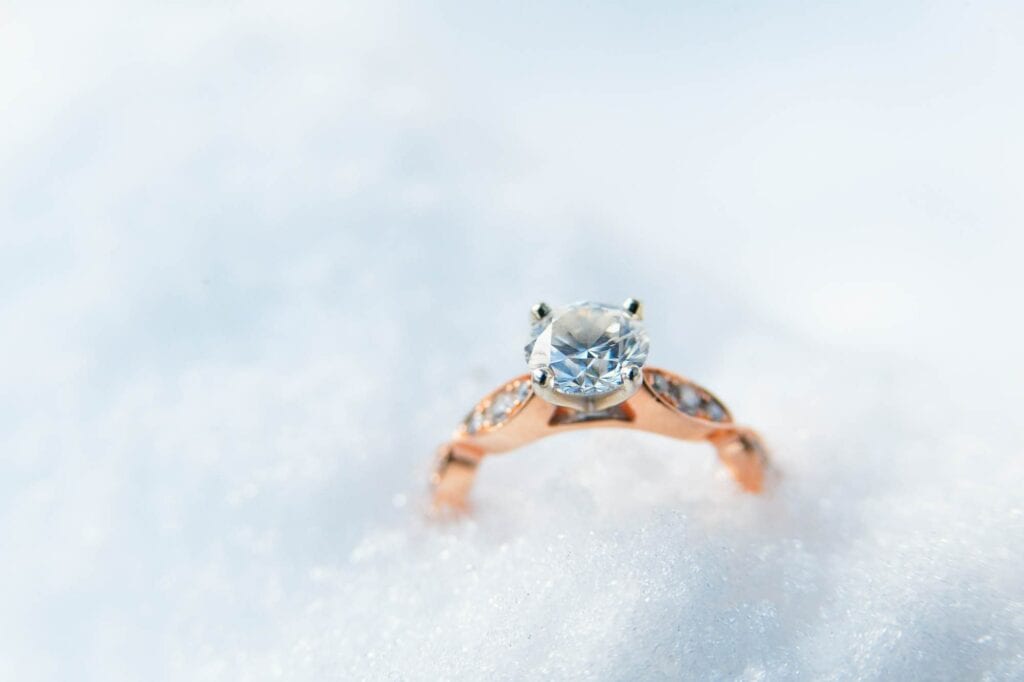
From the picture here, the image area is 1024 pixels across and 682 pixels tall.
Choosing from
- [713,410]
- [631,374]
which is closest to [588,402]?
[631,374]

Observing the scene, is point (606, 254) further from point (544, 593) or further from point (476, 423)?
point (544, 593)

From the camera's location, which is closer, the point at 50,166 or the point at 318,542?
the point at 318,542

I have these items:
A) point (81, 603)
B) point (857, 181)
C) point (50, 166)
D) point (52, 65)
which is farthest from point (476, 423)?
point (52, 65)

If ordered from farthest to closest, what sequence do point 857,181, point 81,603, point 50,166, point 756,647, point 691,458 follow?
point 50,166 → point 857,181 → point 691,458 → point 81,603 → point 756,647

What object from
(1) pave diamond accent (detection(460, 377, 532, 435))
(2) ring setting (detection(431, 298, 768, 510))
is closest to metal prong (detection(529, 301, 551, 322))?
(2) ring setting (detection(431, 298, 768, 510))

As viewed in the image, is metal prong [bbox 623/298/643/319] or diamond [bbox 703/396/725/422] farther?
diamond [bbox 703/396/725/422]

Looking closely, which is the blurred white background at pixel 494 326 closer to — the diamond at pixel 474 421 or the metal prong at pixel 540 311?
the diamond at pixel 474 421

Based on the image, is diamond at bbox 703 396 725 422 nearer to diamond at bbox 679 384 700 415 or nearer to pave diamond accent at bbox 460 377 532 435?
diamond at bbox 679 384 700 415
